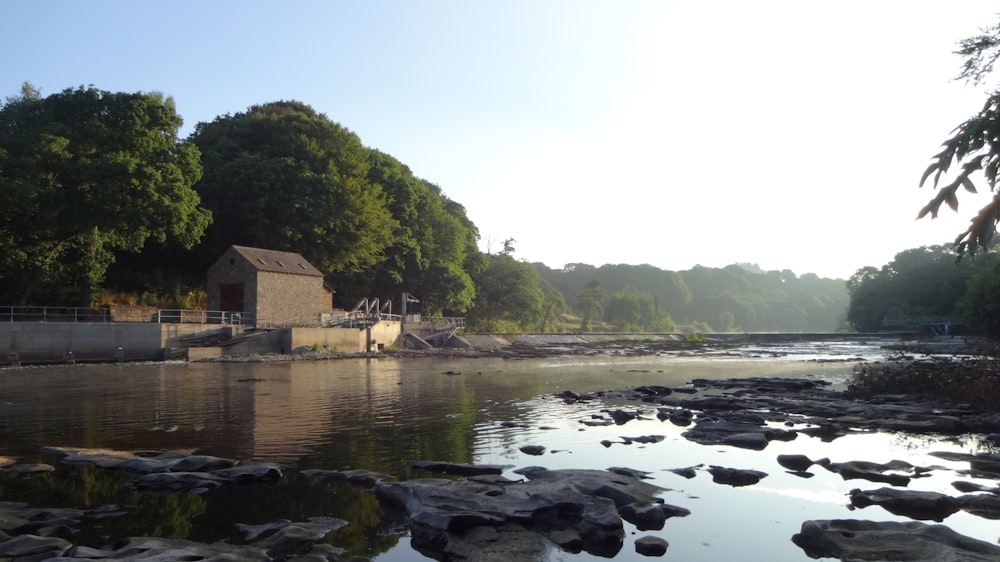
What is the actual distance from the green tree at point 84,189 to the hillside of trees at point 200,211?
10cm

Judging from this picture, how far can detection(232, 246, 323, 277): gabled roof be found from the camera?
50103mm

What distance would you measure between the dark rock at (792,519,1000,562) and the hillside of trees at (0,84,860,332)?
45155 mm

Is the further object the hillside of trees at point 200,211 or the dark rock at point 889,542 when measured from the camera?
the hillside of trees at point 200,211

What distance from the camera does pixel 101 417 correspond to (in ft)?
58.5

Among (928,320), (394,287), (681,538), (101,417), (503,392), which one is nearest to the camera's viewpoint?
(681,538)

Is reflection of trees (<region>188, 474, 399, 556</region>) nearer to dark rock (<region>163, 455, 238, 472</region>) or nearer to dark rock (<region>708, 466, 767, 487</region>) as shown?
dark rock (<region>163, 455, 238, 472</region>)

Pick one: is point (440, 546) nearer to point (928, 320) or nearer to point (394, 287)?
point (394, 287)

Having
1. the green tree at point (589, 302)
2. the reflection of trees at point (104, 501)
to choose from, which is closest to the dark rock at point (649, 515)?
the reflection of trees at point (104, 501)

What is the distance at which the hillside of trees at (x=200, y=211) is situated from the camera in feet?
140

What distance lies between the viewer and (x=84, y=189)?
138ft

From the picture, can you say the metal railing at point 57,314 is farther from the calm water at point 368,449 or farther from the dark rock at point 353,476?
the dark rock at point 353,476

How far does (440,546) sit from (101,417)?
14126 millimetres

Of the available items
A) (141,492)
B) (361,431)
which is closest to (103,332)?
(361,431)

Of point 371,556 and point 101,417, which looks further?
point 101,417
